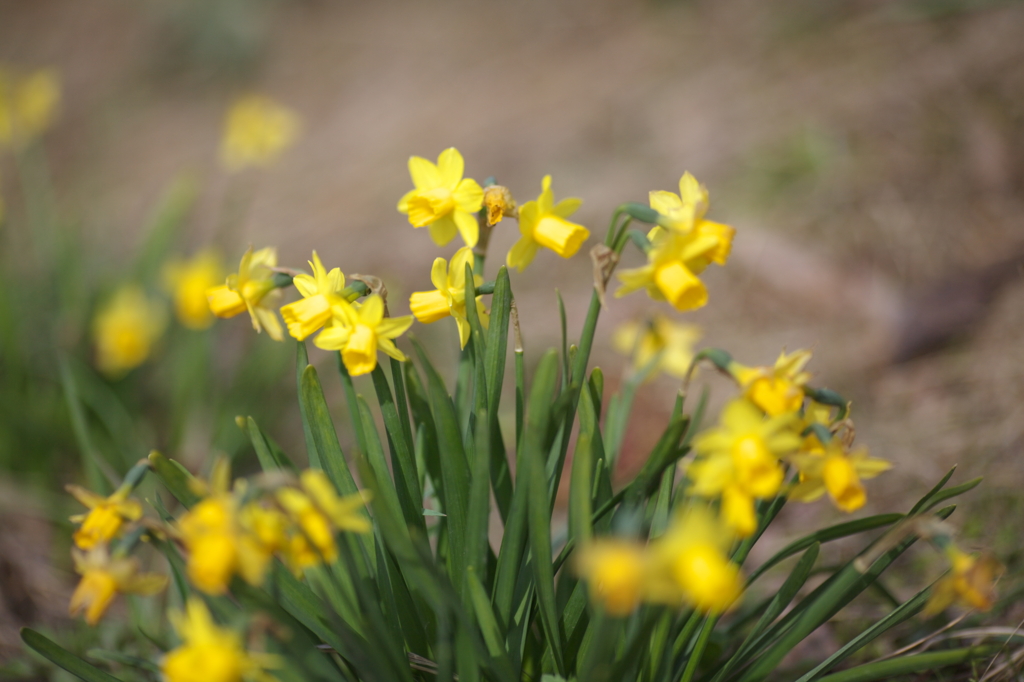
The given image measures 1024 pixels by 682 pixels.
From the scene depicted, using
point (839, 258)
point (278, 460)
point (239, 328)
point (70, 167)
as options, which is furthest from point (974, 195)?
point (70, 167)

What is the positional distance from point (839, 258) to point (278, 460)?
2.47 metres

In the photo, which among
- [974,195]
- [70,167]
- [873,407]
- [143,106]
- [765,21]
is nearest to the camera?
[873,407]

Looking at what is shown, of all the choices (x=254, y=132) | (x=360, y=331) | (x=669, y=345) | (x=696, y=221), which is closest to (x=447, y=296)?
(x=360, y=331)

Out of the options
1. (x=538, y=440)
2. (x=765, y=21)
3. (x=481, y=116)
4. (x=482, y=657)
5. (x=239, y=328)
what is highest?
(x=765, y=21)

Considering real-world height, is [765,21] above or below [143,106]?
above

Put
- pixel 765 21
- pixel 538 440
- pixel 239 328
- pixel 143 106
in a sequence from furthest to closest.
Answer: pixel 143 106, pixel 765 21, pixel 239 328, pixel 538 440

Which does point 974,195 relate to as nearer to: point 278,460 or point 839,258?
point 839,258

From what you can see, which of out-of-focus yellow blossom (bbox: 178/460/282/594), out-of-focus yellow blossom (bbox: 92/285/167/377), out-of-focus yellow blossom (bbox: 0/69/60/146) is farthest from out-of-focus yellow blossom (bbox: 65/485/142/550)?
out-of-focus yellow blossom (bbox: 0/69/60/146)

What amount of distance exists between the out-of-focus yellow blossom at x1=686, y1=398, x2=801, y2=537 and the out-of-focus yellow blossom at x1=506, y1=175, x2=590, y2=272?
361mm

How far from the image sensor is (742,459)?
2.32 ft

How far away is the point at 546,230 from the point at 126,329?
2255mm

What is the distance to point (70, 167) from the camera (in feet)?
17.2

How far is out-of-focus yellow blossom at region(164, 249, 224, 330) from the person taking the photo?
7.77 feet

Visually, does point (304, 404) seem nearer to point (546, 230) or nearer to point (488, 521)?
point (488, 521)
